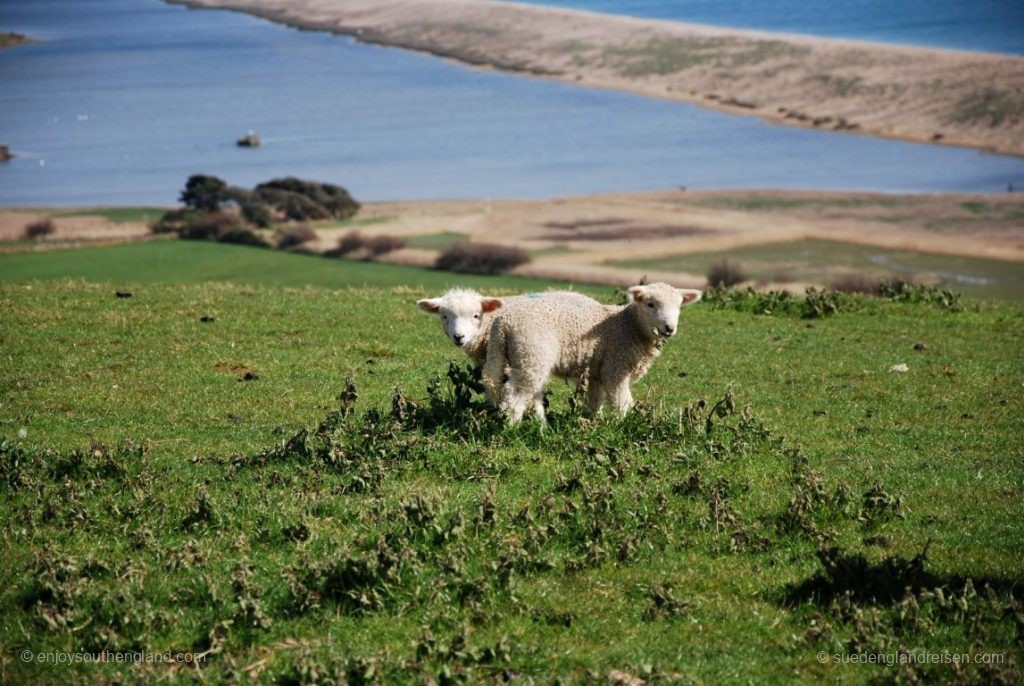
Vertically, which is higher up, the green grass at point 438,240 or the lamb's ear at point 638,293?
the lamb's ear at point 638,293

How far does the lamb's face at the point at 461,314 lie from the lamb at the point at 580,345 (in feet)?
0.58

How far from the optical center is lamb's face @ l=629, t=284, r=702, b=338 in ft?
36.4

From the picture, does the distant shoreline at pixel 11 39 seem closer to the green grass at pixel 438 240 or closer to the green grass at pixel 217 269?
the green grass at pixel 438 240

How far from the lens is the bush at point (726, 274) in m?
31.0

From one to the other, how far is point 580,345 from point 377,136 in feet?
212

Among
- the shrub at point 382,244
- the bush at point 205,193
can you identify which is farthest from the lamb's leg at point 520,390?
the bush at point 205,193

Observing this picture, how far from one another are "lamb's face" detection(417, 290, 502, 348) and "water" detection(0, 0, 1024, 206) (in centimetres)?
4015

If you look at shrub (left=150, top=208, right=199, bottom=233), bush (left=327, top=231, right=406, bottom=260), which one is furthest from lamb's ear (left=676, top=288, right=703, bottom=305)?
shrub (left=150, top=208, right=199, bottom=233)

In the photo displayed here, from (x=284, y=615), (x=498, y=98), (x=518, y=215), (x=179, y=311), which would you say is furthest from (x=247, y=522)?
(x=498, y=98)

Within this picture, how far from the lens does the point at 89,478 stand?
10000 mm

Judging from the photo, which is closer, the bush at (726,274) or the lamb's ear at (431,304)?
the lamb's ear at (431,304)

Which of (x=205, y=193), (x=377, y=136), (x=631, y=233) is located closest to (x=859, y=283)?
(x=631, y=233)

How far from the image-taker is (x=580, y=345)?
37.4 ft

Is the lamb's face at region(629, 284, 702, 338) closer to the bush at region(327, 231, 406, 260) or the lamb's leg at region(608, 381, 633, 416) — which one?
the lamb's leg at region(608, 381, 633, 416)
